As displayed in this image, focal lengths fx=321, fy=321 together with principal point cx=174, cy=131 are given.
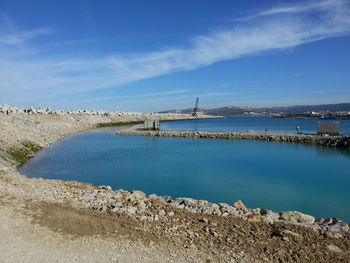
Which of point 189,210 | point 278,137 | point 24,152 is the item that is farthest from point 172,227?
point 278,137

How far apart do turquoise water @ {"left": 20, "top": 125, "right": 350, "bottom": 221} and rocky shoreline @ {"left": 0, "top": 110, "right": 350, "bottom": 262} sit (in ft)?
10.1

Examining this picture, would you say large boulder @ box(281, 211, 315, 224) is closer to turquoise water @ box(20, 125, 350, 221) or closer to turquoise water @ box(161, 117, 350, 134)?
turquoise water @ box(20, 125, 350, 221)

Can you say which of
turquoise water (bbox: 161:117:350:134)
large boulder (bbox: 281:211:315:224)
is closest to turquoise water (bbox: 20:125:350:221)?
large boulder (bbox: 281:211:315:224)

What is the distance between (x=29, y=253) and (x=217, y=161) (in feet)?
48.0

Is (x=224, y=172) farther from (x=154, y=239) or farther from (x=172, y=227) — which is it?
(x=154, y=239)

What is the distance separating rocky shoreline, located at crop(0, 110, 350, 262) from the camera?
5391 millimetres

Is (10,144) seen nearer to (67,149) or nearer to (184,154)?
(67,149)

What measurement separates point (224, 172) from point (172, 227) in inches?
376

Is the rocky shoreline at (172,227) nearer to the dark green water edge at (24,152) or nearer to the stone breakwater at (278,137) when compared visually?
the dark green water edge at (24,152)

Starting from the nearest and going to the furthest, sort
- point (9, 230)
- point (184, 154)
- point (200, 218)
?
point (9, 230)
point (200, 218)
point (184, 154)

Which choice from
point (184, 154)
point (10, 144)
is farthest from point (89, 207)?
point (184, 154)

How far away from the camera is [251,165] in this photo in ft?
58.3

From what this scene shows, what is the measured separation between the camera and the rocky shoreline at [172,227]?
5.39 meters

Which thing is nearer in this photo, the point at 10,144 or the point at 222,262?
the point at 222,262
